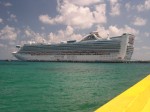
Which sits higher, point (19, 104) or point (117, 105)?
point (117, 105)

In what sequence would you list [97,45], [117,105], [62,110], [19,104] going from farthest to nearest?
[97,45]
[19,104]
[62,110]
[117,105]

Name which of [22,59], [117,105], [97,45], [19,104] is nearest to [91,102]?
[19,104]

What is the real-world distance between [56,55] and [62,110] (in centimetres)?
9937

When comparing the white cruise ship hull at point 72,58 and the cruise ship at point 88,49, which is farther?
the white cruise ship hull at point 72,58

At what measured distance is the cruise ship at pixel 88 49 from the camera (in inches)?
4102

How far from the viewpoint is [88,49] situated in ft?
349

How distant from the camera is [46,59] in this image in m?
112

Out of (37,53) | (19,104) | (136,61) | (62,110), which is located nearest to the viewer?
(62,110)

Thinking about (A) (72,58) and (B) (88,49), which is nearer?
(B) (88,49)

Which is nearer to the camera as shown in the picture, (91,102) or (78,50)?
(91,102)

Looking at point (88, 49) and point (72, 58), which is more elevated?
point (88, 49)

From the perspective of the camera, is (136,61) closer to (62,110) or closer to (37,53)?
(37,53)

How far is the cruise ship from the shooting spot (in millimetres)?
104188

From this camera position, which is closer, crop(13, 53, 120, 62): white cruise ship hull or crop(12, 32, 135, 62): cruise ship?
crop(12, 32, 135, 62): cruise ship
